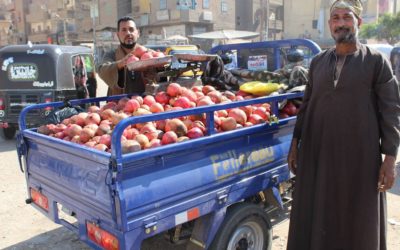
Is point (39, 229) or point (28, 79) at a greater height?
point (28, 79)

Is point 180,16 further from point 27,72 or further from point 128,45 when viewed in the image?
point 128,45

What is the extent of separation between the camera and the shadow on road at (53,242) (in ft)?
12.4

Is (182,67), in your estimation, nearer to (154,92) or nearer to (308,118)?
(154,92)

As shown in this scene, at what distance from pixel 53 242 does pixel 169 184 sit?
2.16 m

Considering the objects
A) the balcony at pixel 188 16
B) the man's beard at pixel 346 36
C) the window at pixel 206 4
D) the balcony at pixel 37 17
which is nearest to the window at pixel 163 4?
the balcony at pixel 188 16

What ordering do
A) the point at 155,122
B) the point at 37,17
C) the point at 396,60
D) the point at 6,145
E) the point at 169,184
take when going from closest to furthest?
the point at 169,184 → the point at 155,122 → the point at 6,145 → the point at 396,60 → the point at 37,17

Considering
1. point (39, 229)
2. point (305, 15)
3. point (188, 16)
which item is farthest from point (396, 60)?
point (305, 15)

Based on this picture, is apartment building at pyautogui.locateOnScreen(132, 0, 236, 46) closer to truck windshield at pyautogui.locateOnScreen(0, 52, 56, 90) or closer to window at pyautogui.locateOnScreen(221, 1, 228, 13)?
window at pyautogui.locateOnScreen(221, 1, 228, 13)

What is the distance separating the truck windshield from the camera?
7.91 meters

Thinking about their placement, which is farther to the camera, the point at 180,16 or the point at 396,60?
the point at 180,16

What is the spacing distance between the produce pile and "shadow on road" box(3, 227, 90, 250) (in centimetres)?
131

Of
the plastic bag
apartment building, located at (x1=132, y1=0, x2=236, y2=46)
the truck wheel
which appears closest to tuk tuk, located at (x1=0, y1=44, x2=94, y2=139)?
the truck wheel

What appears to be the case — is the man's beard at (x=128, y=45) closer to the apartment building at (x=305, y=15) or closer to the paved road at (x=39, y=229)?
the paved road at (x=39, y=229)

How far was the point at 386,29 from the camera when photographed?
40625mm
